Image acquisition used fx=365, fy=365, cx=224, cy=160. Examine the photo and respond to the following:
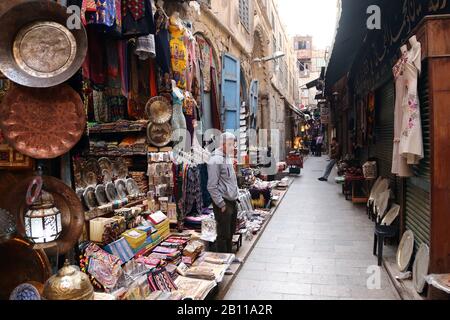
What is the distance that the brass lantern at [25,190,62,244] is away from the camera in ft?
8.96

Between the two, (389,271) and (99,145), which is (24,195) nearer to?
(99,145)

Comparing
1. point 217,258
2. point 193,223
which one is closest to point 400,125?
point 217,258

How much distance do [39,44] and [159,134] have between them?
325cm

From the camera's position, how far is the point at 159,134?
6215 mm

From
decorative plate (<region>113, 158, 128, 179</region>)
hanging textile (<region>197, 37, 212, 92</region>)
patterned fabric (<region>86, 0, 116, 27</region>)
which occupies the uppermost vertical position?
hanging textile (<region>197, 37, 212, 92</region>)

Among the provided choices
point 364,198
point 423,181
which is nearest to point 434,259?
point 423,181

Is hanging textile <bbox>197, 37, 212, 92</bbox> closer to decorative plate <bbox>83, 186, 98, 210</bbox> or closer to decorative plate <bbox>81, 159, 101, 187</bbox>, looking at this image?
decorative plate <bbox>81, 159, 101, 187</bbox>

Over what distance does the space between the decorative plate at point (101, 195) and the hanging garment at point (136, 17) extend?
1.98m

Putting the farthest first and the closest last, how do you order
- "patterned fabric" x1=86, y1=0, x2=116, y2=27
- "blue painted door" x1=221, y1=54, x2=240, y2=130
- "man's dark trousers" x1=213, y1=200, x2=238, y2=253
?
"blue painted door" x1=221, y1=54, x2=240, y2=130 → "man's dark trousers" x1=213, y1=200, x2=238, y2=253 → "patterned fabric" x1=86, y1=0, x2=116, y2=27

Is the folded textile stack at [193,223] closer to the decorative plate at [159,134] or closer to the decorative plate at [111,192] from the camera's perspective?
the decorative plate at [159,134]

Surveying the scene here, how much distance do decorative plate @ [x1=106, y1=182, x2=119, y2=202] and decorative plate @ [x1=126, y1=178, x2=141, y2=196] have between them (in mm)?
353

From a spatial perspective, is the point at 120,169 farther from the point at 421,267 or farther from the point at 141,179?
the point at 421,267

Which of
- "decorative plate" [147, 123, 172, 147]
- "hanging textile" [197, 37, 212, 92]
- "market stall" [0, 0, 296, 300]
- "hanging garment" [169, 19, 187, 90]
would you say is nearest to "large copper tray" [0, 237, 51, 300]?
"market stall" [0, 0, 296, 300]

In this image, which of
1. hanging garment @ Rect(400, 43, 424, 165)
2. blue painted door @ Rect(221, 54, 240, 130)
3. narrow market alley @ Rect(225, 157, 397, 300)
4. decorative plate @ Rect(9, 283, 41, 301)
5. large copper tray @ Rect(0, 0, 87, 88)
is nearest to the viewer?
decorative plate @ Rect(9, 283, 41, 301)
